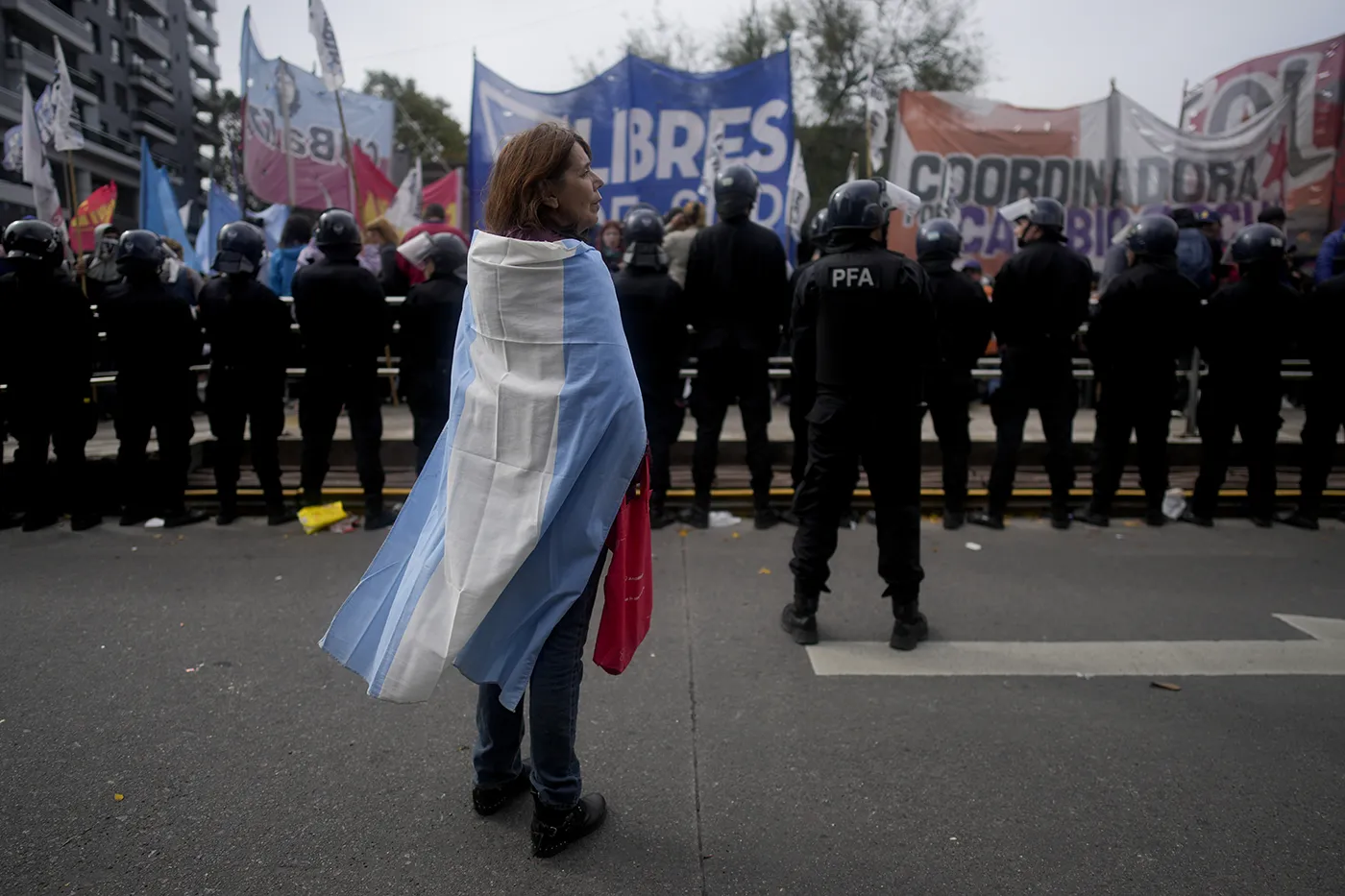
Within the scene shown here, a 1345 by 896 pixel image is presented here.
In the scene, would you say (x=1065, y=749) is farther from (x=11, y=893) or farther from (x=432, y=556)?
(x=11, y=893)

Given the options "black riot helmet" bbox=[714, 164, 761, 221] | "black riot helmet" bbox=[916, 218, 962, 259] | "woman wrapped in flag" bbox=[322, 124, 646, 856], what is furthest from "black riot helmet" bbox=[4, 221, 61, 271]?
"black riot helmet" bbox=[916, 218, 962, 259]

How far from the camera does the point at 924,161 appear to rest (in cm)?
1066

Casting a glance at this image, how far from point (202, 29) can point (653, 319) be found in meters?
77.5

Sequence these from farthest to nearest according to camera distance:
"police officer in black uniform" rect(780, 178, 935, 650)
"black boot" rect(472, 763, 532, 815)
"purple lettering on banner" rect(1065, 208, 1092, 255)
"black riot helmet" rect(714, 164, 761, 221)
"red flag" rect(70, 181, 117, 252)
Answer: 1. "purple lettering on banner" rect(1065, 208, 1092, 255)
2. "red flag" rect(70, 181, 117, 252)
3. "black riot helmet" rect(714, 164, 761, 221)
4. "police officer in black uniform" rect(780, 178, 935, 650)
5. "black boot" rect(472, 763, 532, 815)

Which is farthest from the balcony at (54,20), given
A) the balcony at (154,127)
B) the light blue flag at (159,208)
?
the light blue flag at (159,208)

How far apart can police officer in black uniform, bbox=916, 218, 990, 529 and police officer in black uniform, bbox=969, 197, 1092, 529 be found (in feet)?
0.72

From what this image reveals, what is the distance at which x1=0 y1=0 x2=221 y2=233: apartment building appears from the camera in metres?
35.1

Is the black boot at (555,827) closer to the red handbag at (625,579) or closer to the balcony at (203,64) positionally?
the red handbag at (625,579)

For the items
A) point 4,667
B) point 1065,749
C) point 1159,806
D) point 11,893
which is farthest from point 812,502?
point 4,667

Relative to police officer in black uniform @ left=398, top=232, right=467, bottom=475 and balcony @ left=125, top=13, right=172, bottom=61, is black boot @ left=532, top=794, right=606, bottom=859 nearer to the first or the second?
police officer in black uniform @ left=398, top=232, right=467, bottom=475

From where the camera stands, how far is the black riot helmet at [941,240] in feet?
19.5

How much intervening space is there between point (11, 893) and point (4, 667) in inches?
71.9

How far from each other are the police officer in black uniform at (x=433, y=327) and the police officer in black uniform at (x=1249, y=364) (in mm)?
5229

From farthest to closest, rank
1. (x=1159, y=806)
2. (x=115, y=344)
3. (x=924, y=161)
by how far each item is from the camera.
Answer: (x=924, y=161) → (x=115, y=344) → (x=1159, y=806)
